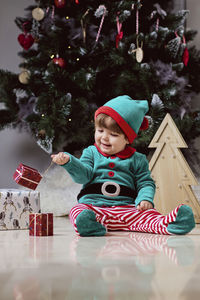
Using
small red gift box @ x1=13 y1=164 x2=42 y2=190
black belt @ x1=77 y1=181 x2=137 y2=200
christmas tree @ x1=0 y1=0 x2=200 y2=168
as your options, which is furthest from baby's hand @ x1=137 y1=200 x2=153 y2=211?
christmas tree @ x1=0 y1=0 x2=200 y2=168

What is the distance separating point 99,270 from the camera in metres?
0.66

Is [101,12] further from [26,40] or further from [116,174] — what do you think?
[116,174]

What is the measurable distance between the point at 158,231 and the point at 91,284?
0.73m

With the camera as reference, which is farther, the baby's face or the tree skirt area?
the tree skirt area

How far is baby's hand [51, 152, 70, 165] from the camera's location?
4.20 feet

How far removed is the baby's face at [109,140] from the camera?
1.44m

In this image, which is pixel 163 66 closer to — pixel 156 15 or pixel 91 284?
pixel 156 15

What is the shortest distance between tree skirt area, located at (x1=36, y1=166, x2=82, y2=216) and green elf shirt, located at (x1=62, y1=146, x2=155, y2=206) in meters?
0.75

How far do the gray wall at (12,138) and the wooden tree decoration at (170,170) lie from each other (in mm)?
813

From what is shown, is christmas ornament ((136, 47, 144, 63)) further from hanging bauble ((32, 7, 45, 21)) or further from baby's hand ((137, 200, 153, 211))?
baby's hand ((137, 200, 153, 211))

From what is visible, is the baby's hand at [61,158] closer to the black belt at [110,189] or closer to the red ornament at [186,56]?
the black belt at [110,189]

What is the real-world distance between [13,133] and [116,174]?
120 cm

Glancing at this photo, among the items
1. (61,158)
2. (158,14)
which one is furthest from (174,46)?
(61,158)

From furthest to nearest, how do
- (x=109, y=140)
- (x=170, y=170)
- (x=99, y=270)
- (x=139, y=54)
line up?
(x=139, y=54) → (x=170, y=170) → (x=109, y=140) → (x=99, y=270)
